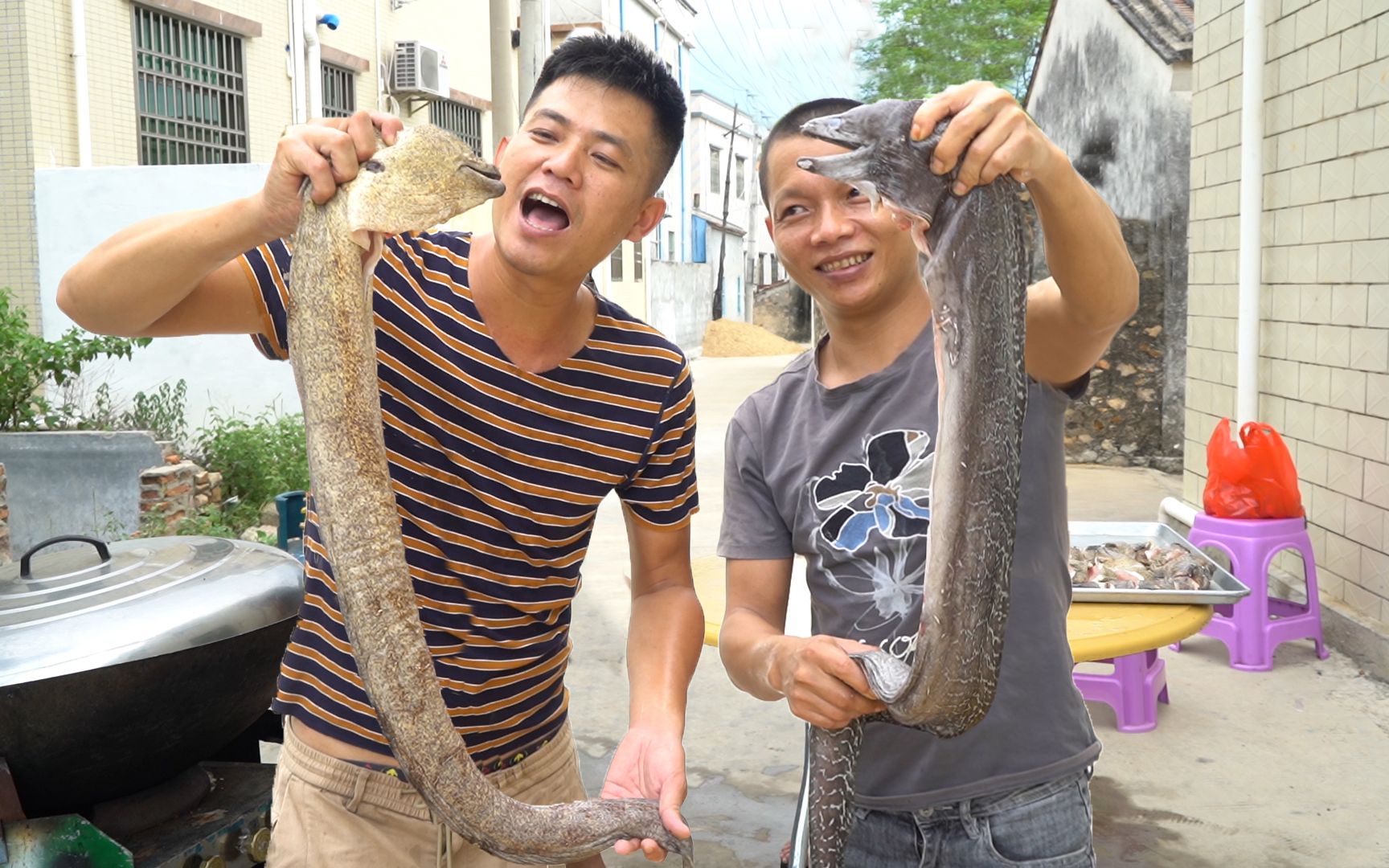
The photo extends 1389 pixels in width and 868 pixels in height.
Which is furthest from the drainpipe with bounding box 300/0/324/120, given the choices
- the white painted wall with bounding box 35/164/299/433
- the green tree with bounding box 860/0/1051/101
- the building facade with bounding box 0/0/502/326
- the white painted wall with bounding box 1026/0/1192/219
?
the green tree with bounding box 860/0/1051/101

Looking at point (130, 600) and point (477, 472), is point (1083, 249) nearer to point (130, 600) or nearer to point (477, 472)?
point (477, 472)

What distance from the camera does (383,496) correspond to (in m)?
1.40

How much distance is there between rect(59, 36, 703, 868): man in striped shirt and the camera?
1.80m

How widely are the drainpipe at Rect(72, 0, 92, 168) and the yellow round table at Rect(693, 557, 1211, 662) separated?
730cm

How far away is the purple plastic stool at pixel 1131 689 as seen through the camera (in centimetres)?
473

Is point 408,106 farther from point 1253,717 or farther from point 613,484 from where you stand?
point 613,484

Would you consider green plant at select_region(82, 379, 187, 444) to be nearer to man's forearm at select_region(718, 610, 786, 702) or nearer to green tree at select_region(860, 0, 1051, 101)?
man's forearm at select_region(718, 610, 786, 702)

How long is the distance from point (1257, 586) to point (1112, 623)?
2.32m

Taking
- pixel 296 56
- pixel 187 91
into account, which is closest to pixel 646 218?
pixel 187 91

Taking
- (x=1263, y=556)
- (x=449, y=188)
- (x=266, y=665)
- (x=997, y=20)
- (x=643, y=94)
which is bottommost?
(x=1263, y=556)

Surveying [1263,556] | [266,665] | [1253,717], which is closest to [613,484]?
[266,665]

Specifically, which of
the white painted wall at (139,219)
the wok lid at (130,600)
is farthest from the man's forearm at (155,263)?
the white painted wall at (139,219)

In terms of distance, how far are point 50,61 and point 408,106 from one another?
5787 millimetres

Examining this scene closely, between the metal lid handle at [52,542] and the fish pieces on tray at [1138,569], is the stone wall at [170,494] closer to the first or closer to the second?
the metal lid handle at [52,542]
